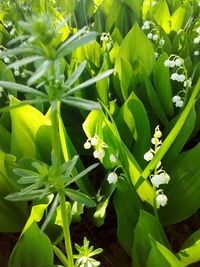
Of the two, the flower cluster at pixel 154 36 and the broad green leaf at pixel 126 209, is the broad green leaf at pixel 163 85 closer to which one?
the flower cluster at pixel 154 36

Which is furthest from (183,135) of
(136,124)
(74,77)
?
(74,77)

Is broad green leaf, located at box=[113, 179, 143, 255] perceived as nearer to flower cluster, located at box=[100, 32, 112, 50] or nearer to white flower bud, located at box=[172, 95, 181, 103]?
white flower bud, located at box=[172, 95, 181, 103]

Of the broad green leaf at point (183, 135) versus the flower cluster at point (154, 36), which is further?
the flower cluster at point (154, 36)

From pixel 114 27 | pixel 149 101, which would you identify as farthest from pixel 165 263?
pixel 114 27

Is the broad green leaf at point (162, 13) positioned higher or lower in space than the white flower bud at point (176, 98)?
higher

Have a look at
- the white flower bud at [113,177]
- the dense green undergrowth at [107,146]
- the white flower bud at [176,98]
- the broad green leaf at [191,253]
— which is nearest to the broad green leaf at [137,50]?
the dense green undergrowth at [107,146]

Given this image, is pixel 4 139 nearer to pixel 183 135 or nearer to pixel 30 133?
pixel 30 133

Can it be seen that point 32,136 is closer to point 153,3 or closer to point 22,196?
point 22,196

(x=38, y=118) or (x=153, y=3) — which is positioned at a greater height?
(x=153, y=3)
